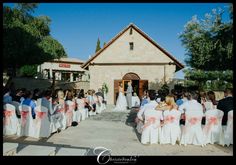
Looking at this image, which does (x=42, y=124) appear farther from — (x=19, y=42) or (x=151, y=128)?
(x=19, y=42)

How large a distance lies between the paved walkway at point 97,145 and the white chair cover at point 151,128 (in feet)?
0.65

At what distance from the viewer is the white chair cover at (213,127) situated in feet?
20.1

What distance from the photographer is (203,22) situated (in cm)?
1409

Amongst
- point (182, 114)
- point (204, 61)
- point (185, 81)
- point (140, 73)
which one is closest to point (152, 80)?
point (140, 73)

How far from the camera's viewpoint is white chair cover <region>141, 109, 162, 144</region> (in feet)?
20.1

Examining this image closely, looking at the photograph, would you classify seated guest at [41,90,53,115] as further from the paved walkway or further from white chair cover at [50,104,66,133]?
the paved walkway

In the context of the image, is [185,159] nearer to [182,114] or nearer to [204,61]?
[182,114]

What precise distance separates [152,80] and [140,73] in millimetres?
1072

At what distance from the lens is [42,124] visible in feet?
22.5

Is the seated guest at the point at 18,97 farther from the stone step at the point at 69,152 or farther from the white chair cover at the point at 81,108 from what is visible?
the stone step at the point at 69,152

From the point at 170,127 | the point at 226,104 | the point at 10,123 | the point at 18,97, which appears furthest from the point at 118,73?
the point at 226,104

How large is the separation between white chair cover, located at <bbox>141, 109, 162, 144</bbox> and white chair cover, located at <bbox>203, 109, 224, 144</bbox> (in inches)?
49.3

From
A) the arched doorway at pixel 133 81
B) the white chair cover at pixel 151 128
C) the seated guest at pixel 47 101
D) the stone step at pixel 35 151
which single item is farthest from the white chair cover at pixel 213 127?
the arched doorway at pixel 133 81

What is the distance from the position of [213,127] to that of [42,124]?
186 inches
